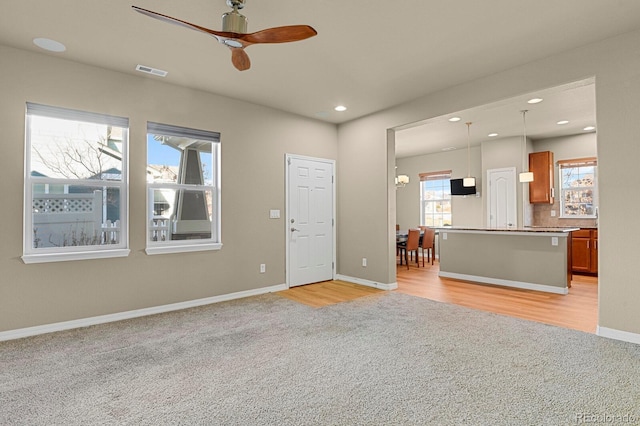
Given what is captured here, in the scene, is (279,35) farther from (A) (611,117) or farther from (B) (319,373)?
(A) (611,117)

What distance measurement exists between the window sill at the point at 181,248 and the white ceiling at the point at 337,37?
2.03 metres

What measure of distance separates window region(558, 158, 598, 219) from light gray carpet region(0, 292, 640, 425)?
4.75 meters

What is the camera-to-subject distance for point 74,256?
11.6ft

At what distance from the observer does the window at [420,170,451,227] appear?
886cm

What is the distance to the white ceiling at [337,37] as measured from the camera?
8.80 ft

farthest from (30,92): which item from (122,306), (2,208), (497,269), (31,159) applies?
(497,269)

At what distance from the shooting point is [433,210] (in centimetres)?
914

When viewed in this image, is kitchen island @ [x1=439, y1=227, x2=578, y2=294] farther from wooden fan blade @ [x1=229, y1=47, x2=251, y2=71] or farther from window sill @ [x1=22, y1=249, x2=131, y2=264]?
window sill @ [x1=22, y1=249, x2=131, y2=264]

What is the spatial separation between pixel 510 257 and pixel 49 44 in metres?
6.51

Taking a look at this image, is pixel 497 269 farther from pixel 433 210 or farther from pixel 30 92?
pixel 30 92

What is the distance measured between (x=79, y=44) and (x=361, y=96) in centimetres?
319

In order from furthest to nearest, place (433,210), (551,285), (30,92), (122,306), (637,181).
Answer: (433,210) → (551,285) → (122,306) → (30,92) → (637,181)

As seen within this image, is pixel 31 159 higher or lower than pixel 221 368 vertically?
higher

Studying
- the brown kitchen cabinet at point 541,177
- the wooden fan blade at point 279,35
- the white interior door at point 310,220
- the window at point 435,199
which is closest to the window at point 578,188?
the brown kitchen cabinet at point 541,177
